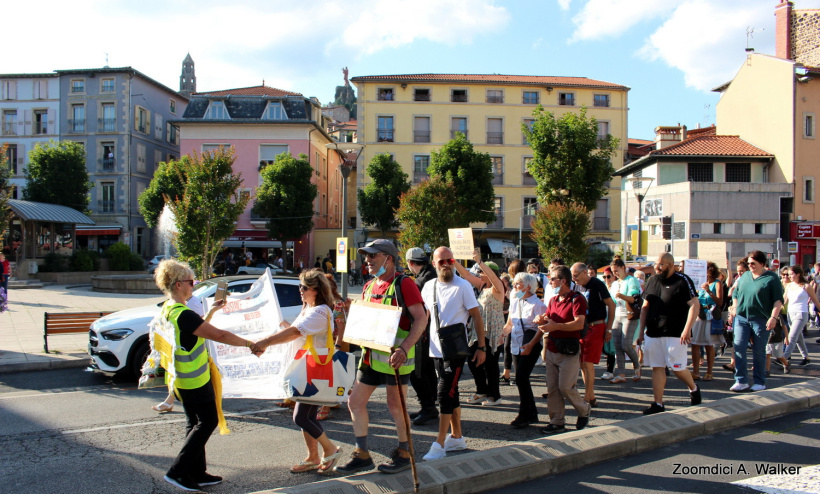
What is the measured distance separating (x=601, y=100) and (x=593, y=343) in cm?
4426

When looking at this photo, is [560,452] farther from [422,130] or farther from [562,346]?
[422,130]

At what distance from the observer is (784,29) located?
3738cm

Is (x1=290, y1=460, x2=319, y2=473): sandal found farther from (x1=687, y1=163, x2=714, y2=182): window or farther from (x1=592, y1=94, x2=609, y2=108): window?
(x1=592, y1=94, x2=609, y2=108): window

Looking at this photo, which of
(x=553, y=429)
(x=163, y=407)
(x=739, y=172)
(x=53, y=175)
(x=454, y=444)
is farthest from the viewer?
(x=53, y=175)

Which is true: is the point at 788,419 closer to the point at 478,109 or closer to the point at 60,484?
the point at 60,484

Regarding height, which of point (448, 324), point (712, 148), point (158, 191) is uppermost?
point (712, 148)

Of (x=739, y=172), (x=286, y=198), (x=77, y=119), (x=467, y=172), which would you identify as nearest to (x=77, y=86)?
(x=77, y=119)

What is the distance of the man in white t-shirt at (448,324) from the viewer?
5.04 m

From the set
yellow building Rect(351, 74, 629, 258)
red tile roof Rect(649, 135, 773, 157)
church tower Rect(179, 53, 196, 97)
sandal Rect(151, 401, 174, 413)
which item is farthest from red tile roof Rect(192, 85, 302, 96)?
church tower Rect(179, 53, 196, 97)

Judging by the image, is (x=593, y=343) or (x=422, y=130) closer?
(x=593, y=343)

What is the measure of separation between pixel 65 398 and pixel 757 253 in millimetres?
9397

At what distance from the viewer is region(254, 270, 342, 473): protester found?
4438mm

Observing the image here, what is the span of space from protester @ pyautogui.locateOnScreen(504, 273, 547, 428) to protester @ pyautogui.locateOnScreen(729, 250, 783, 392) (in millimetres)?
3049

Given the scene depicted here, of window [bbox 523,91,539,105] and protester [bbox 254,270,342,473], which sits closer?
protester [bbox 254,270,342,473]
